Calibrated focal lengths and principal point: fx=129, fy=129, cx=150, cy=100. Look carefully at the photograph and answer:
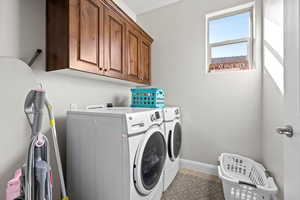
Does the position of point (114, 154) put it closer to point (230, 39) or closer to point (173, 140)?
point (173, 140)

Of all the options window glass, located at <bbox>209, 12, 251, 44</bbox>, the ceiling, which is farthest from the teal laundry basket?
the ceiling

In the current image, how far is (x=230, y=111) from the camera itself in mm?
1882

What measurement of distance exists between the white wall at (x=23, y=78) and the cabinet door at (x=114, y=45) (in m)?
0.42

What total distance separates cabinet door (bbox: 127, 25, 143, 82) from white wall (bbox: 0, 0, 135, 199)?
0.67 meters

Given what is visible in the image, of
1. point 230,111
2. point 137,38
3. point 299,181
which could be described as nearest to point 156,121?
point 299,181

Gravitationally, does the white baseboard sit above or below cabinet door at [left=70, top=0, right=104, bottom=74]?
below

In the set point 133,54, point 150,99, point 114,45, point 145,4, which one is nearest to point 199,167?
point 150,99

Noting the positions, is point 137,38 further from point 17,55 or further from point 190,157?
point 190,157

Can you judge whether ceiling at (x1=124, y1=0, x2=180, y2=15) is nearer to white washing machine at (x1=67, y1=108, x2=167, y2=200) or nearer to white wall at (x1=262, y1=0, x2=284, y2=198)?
white wall at (x1=262, y1=0, x2=284, y2=198)

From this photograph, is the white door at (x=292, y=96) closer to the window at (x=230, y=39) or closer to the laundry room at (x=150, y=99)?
the laundry room at (x=150, y=99)

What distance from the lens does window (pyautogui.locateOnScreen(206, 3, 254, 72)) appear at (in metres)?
1.87

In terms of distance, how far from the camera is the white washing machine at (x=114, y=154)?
953 mm

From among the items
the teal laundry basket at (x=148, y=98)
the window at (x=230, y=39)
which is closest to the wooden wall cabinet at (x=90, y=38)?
the teal laundry basket at (x=148, y=98)

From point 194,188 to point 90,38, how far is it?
2.09 metres
